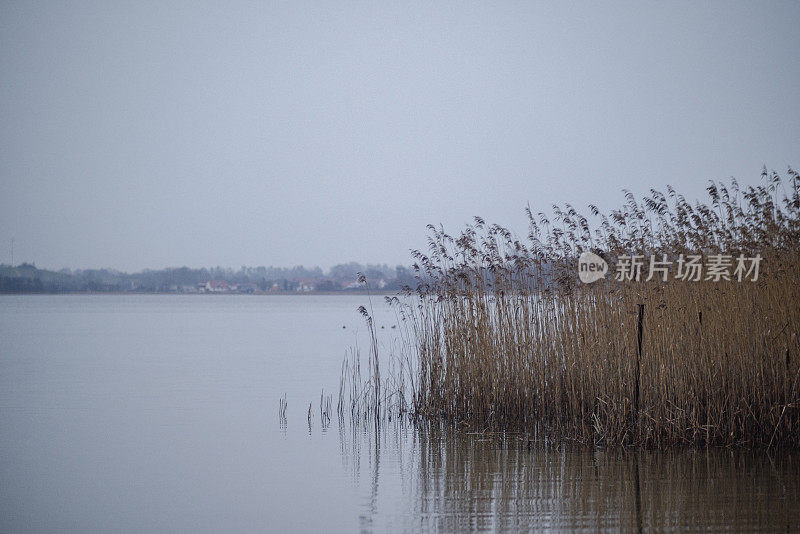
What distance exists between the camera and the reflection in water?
20.0ft

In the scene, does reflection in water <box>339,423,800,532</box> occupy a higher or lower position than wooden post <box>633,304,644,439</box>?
lower

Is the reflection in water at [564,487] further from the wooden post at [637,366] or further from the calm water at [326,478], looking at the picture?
the wooden post at [637,366]

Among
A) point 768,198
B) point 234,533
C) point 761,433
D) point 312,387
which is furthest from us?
point 312,387

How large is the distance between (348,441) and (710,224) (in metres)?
5.38

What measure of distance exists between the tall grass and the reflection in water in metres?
0.42

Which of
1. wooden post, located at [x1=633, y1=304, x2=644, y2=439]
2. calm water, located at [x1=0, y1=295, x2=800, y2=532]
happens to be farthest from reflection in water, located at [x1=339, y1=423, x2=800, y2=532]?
wooden post, located at [x1=633, y1=304, x2=644, y2=439]

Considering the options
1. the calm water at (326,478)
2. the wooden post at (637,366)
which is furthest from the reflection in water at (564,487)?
the wooden post at (637,366)

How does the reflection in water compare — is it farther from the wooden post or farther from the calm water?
the wooden post

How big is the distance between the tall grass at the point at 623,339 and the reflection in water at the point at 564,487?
42 centimetres

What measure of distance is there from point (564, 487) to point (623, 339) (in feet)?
7.21

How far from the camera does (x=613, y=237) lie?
30.0ft

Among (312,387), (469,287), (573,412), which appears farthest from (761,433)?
(312,387)

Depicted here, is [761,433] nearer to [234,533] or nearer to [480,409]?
[480,409]

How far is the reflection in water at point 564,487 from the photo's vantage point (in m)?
6.11
